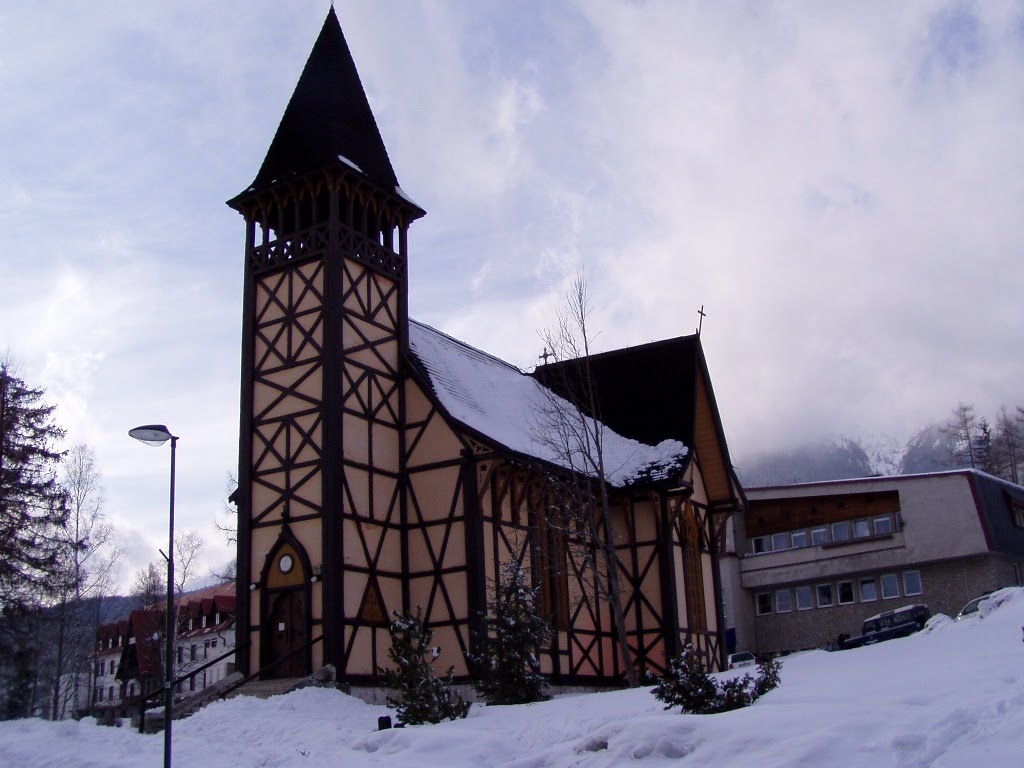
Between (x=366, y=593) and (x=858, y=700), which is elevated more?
(x=366, y=593)

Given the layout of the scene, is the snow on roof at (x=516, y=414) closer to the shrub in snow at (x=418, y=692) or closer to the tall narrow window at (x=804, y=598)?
the shrub in snow at (x=418, y=692)

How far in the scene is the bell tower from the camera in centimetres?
2795

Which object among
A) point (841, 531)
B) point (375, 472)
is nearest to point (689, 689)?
point (375, 472)

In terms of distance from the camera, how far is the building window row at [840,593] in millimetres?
51281

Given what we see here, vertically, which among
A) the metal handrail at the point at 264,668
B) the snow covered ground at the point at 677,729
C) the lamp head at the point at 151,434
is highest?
the lamp head at the point at 151,434

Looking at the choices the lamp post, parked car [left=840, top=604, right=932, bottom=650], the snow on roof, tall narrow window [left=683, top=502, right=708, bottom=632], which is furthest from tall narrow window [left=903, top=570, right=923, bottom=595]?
the lamp post

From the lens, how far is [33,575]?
33969mm

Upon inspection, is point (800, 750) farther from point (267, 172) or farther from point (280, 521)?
point (267, 172)

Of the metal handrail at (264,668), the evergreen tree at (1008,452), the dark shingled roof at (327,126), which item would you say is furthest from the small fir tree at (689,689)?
the evergreen tree at (1008,452)

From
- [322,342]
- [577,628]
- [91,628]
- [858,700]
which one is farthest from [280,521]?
[91,628]

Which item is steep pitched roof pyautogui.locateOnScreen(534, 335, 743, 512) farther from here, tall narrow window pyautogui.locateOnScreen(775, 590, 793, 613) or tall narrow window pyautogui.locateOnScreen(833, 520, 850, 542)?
tall narrow window pyautogui.locateOnScreen(775, 590, 793, 613)

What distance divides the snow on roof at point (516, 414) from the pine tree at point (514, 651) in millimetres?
5053

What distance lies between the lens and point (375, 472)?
29672 mm

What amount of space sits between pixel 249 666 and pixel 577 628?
966 centimetres
